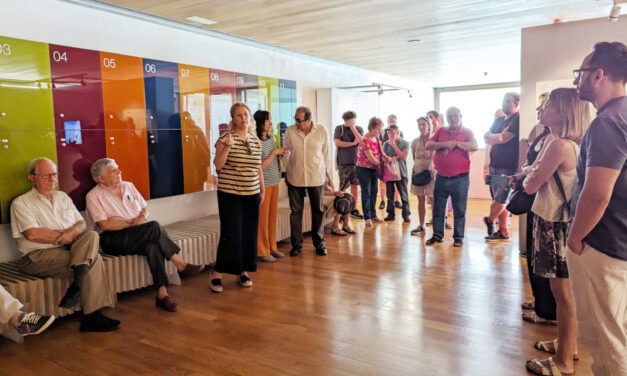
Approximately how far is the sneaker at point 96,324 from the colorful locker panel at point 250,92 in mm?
3315

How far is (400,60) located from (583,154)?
672 cm

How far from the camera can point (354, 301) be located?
3.88m

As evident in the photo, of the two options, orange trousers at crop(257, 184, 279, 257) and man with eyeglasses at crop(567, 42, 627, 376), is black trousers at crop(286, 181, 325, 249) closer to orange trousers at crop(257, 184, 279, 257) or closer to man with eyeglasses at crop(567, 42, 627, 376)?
orange trousers at crop(257, 184, 279, 257)

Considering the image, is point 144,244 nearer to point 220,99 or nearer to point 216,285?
point 216,285

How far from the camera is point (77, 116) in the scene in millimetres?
4148

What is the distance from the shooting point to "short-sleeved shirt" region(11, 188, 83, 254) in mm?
3473

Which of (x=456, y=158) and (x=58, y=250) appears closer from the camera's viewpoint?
(x=58, y=250)

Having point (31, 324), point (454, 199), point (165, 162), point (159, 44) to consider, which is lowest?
point (31, 324)

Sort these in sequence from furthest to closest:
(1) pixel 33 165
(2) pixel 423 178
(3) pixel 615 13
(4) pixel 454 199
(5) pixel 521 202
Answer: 1. (2) pixel 423 178
2. (4) pixel 454 199
3. (3) pixel 615 13
4. (1) pixel 33 165
5. (5) pixel 521 202

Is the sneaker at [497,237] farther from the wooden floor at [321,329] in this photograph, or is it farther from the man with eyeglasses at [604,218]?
the man with eyeglasses at [604,218]

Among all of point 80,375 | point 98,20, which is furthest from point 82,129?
point 80,375

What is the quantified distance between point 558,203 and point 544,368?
0.93 metres

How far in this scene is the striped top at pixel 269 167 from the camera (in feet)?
16.6

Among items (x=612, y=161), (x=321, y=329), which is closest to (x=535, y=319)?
(x=321, y=329)
